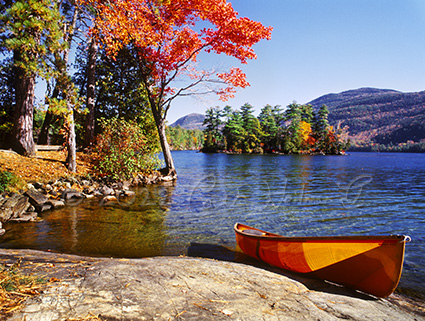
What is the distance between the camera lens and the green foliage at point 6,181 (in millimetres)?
9172

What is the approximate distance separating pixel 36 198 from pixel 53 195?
50.8 inches

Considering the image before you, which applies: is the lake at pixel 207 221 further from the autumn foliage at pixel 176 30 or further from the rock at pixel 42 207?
the autumn foliage at pixel 176 30

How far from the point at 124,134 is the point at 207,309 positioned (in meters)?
14.3

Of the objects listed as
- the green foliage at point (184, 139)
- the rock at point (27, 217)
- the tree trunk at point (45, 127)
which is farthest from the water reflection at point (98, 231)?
the green foliage at point (184, 139)

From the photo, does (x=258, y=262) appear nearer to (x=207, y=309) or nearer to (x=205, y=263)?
(x=205, y=263)

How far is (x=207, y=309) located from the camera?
10.0ft

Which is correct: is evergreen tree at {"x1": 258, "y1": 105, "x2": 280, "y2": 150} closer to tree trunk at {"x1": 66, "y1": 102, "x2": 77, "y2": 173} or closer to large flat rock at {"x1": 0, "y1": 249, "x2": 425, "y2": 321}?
tree trunk at {"x1": 66, "y1": 102, "x2": 77, "y2": 173}

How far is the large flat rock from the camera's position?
9.25ft

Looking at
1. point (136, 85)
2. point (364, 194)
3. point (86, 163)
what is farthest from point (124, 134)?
point (364, 194)

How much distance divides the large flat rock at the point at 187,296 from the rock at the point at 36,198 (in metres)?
5.53

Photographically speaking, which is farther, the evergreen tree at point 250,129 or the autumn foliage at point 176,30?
the evergreen tree at point 250,129

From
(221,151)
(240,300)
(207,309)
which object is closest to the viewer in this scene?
(207,309)

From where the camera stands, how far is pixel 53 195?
11023 millimetres

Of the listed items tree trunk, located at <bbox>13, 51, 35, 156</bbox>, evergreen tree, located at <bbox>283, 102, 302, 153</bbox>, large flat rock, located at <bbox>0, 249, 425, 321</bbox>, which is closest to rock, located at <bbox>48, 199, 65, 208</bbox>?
tree trunk, located at <bbox>13, 51, 35, 156</bbox>
